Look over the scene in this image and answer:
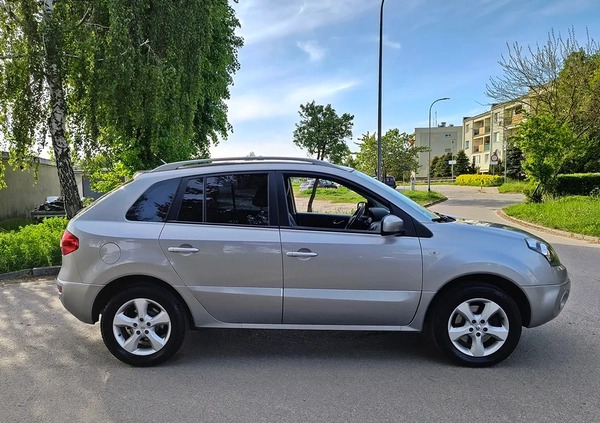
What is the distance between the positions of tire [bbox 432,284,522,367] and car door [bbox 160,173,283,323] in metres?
1.40

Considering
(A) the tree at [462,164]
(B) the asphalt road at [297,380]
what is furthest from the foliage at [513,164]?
(B) the asphalt road at [297,380]

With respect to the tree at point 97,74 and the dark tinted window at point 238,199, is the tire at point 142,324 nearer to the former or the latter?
the dark tinted window at point 238,199

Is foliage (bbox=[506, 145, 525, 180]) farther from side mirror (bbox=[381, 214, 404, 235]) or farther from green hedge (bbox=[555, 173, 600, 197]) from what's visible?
side mirror (bbox=[381, 214, 404, 235])

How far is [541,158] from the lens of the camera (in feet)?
57.7

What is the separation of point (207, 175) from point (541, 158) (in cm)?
1756

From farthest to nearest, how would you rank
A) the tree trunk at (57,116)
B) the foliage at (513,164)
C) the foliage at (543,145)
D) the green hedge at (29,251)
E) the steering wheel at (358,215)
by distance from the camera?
1. the foliage at (513,164)
2. the foliage at (543,145)
3. the tree trunk at (57,116)
4. the green hedge at (29,251)
5. the steering wheel at (358,215)

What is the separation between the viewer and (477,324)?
3.58 meters

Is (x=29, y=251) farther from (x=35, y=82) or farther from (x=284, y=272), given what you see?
(x=284, y=272)

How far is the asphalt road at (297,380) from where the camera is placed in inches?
116

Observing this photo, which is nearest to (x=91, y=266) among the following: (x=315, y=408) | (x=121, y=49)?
(x=315, y=408)

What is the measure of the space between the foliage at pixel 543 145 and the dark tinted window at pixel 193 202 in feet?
56.4

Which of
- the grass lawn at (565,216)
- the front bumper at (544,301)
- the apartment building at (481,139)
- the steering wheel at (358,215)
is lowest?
the grass lawn at (565,216)

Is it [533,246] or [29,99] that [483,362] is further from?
[29,99]

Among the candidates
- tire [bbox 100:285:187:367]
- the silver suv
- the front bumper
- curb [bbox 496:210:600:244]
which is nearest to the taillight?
the silver suv
